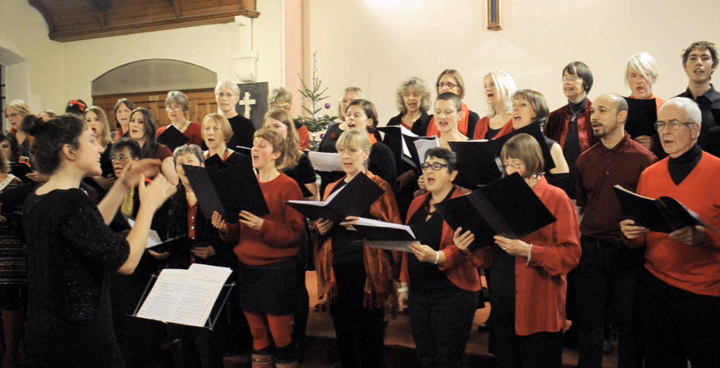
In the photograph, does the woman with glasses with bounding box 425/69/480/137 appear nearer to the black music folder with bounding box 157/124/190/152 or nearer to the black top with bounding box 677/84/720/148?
the black top with bounding box 677/84/720/148

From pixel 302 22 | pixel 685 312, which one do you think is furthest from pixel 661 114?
pixel 302 22

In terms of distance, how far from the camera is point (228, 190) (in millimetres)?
3217

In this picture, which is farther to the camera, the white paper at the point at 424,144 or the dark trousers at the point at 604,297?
the white paper at the point at 424,144

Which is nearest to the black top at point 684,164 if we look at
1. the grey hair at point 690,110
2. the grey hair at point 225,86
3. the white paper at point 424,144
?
the grey hair at point 690,110

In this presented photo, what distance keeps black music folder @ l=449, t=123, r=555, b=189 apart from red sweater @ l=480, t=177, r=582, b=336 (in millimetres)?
334

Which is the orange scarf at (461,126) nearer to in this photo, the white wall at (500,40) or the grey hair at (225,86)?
the grey hair at (225,86)

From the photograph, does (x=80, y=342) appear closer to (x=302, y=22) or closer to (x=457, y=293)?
(x=457, y=293)

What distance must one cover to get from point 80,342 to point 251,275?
4.85 ft

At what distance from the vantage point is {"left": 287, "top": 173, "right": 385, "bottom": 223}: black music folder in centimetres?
292

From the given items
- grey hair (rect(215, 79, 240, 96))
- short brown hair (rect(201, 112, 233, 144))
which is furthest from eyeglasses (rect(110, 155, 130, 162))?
grey hair (rect(215, 79, 240, 96))

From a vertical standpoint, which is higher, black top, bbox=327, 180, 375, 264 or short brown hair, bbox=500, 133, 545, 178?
short brown hair, bbox=500, 133, 545, 178

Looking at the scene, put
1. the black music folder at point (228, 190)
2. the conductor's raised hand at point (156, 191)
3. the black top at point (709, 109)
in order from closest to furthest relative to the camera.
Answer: the conductor's raised hand at point (156, 191) < the black music folder at point (228, 190) < the black top at point (709, 109)

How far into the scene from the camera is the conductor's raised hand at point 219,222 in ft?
11.2

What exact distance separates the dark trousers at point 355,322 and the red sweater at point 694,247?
1.33 m
